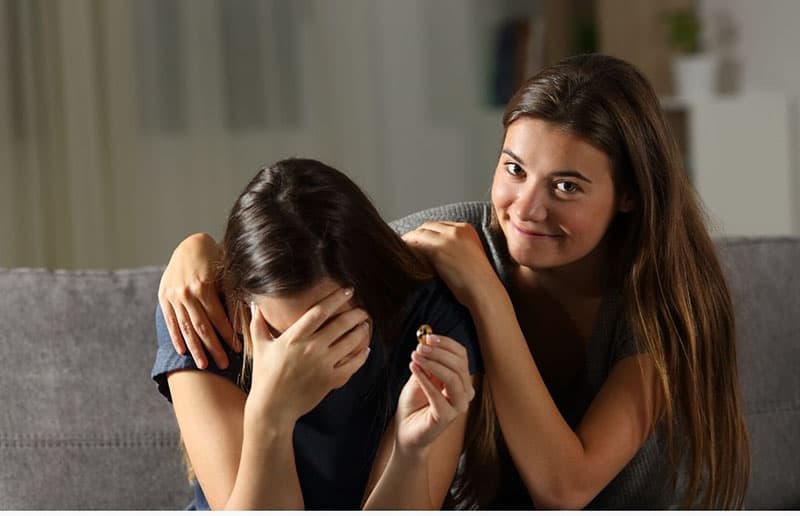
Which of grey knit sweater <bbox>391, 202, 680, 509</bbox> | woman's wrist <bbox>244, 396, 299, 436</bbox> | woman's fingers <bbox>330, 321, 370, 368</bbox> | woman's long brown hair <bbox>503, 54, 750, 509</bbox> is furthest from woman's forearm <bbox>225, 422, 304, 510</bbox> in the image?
woman's long brown hair <bbox>503, 54, 750, 509</bbox>

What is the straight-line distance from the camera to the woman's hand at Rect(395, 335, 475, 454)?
3.72ft

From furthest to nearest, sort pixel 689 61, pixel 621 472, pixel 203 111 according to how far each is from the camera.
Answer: pixel 689 61 → pixel 203 111 → pixel 621 472

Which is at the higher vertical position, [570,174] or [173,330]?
[570,174]

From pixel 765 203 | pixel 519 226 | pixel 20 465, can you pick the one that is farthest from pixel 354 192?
pixel 765 203

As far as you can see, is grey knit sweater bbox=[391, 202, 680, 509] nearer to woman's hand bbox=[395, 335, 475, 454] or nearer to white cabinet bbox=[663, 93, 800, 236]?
woman's hand bbox=[395, 335, 475, 454]

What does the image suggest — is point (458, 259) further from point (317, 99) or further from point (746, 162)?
point (746, 162)

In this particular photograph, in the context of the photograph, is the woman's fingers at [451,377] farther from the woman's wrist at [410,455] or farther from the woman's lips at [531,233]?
the woman's lips at [531,233]

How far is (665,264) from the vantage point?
1.41 metres

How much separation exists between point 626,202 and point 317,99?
264cm

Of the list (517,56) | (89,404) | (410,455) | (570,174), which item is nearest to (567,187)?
(570,174)

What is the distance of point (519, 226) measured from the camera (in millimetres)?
1347

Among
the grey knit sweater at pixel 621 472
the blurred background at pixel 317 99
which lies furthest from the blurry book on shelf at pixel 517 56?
the grey knit sweater at pixel 621 472

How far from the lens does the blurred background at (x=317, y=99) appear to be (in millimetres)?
3461

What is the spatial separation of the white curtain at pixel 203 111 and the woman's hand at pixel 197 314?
218 cm
